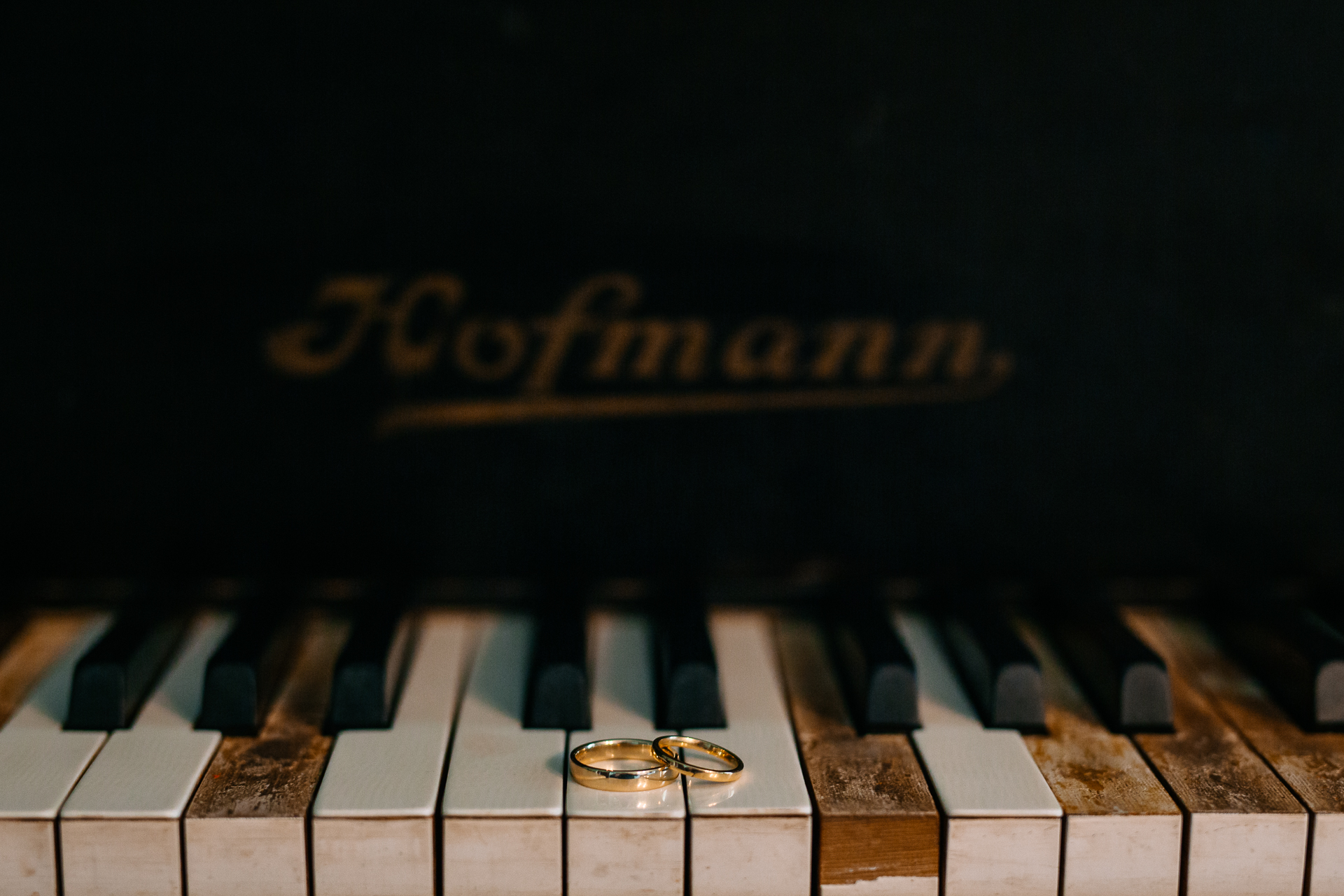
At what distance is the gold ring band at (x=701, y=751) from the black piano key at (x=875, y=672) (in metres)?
0.15

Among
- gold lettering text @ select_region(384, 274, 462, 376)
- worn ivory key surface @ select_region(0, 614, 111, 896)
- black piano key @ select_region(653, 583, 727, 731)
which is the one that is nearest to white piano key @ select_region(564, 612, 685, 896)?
black piano key @ select_region(653, 583, 727, 731)

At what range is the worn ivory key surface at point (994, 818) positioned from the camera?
99 centimetres

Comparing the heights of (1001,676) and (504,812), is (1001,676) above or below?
above

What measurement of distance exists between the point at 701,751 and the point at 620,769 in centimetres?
8

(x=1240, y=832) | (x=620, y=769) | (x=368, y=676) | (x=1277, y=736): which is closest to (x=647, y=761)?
(x=620, y=769)

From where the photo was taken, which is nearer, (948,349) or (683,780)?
(683,780)

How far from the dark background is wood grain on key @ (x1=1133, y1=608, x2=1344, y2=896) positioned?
13 centimetres

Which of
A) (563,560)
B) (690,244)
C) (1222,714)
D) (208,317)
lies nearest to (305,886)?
(563,560)

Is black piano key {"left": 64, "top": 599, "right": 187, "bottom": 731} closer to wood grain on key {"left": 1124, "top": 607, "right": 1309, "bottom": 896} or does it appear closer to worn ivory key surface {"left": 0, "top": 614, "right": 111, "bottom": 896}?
worn ivory key surface {"left": 0, "top": 614, "right": 111, "bottom": 896}

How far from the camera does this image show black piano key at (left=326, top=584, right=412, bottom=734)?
1116mm

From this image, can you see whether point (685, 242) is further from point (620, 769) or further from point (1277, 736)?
point (1277, 736)

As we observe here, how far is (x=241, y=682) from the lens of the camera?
1123mm

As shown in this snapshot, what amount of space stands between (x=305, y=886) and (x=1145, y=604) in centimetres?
100

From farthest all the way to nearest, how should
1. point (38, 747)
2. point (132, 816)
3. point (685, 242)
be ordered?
point (685, 242) < point (38, 747) < point (132, 816)
